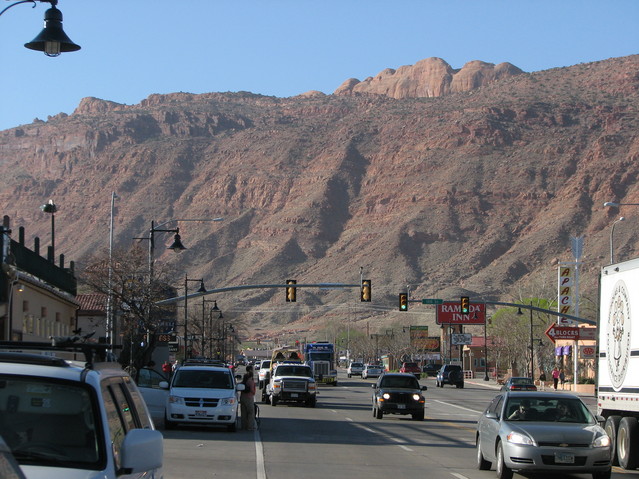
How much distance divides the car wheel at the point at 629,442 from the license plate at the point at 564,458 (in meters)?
2.82

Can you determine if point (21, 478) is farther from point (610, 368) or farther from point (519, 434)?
point (610, 368)

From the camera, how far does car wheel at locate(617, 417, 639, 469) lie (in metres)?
18.2

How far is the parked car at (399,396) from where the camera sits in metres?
33.6

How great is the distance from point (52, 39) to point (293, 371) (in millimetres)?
28967

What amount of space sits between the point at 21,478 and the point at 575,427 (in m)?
13.5

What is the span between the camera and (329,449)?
72.3 feet

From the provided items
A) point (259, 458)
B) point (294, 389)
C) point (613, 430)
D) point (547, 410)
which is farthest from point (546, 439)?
point (294, 389)

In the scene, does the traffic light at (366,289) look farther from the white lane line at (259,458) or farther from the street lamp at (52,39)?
the street lamp at (52,39)

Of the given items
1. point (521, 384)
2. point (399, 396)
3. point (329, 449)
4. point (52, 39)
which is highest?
point (52, 39)

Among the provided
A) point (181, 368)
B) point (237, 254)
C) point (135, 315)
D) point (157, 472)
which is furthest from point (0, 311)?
point (237, 254)

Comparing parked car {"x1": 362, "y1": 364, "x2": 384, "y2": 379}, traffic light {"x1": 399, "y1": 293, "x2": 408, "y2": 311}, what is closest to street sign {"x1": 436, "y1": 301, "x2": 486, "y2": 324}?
parked car {"x1": 362, "y1": 364, "x2": 384, "y2": 379}

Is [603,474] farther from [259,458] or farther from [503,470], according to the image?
[259,458]

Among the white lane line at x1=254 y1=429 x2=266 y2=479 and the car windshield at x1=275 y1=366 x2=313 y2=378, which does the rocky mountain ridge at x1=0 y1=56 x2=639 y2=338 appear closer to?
the car windshield at x1=275 y1=366 x2=313 y2=378

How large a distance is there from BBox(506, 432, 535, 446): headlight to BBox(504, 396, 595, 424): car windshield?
0.90 m
